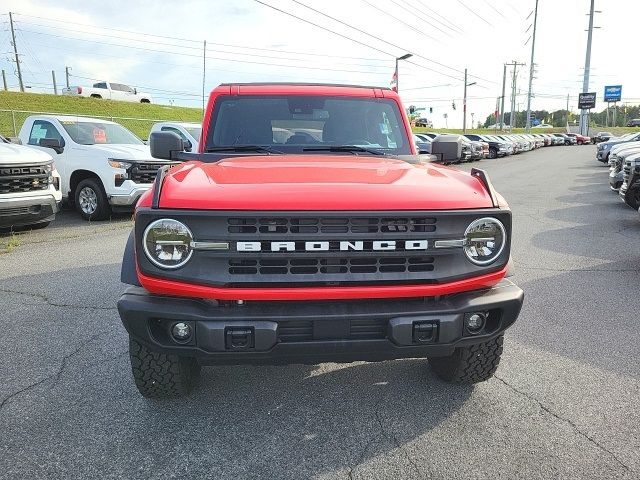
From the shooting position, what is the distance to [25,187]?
25.5 feet

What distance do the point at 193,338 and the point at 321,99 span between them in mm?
2303

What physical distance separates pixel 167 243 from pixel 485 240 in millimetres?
1551

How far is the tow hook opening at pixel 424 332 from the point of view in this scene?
2420 millimetres

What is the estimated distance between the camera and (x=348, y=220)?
242cm

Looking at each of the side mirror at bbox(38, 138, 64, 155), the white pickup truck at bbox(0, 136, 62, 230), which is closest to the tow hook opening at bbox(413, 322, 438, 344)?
the white pickup truck at bbox(0, 136, 62, 230)

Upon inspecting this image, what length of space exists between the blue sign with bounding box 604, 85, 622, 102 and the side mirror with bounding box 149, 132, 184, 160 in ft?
339

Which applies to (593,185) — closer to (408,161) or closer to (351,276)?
(408,161)

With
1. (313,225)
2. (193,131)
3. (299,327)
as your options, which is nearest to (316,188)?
(313,225)

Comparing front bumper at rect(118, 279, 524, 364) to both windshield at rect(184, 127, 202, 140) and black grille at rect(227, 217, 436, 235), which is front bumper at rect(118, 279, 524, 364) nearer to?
black grille at rect(227, 217, 436, 235)

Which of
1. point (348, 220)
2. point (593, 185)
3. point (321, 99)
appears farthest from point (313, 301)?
point (593, 185)

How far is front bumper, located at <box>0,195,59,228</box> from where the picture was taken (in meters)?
7.50

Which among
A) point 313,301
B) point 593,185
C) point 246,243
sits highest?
point 246,243

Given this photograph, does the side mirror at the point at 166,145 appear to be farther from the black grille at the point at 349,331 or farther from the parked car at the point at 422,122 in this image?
the parked car at the point at 422,122

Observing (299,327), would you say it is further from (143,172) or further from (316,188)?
(143,172)
